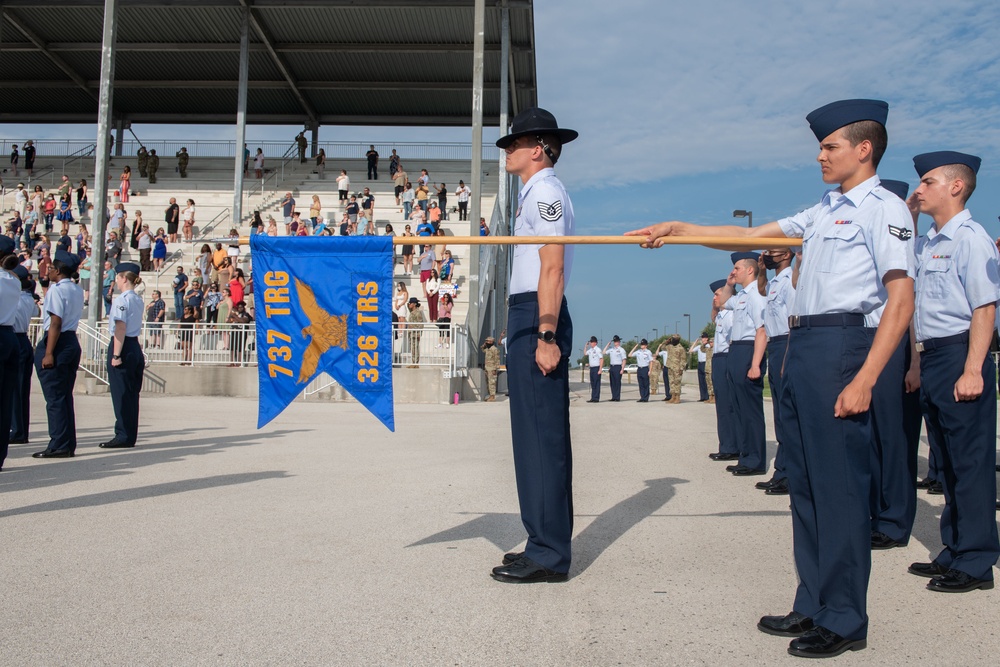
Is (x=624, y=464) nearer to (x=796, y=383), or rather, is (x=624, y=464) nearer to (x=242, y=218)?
(x=796, y=383)

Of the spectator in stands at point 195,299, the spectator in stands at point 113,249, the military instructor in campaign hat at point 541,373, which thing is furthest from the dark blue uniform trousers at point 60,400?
the spectator in stands at point 113,249

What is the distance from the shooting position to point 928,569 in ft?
14.9

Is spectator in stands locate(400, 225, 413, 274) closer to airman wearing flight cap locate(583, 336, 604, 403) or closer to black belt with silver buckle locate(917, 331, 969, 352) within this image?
airman wearing flight cap locate(583, 336, 604, 403)

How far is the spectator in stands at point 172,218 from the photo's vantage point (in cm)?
2736

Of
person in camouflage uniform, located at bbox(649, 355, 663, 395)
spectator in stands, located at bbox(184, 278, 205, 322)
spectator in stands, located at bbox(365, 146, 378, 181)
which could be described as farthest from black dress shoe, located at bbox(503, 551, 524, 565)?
spectator in stands, located at bbox(365, 146, 378, 181)

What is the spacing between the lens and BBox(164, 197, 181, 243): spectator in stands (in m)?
27.4

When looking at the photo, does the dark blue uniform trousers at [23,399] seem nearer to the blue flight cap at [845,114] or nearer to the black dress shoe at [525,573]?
the black dress shoe at [525,573]

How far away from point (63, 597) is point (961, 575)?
13.2 ft

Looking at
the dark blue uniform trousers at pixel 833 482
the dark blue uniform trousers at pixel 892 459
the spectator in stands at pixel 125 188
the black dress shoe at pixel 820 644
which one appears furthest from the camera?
the spectator in stands at pixel 125 188

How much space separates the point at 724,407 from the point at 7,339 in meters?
6.67

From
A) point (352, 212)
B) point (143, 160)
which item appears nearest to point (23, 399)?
point (352, 212)

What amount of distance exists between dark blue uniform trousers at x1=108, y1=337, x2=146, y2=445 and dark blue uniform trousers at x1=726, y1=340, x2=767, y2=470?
19.5 ft

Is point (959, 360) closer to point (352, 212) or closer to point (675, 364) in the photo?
point (675, 364)

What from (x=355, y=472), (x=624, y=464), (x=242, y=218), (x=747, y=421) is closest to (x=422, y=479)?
(x=355, y=472)
